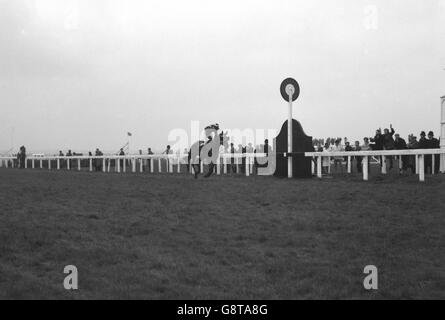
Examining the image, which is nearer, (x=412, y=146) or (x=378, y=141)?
(x=378, y=141)

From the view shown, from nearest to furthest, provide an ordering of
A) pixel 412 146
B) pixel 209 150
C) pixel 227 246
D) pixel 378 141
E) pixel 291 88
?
1. pixel 227 246
2. pixel 291 88
3. pixel 209 150
4. pixel 378 141
5. pixel 412 146

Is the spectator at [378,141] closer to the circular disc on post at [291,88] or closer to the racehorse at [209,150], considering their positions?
the circular disc on post at [291,88]

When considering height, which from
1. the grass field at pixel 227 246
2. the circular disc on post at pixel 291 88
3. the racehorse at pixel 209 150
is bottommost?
the grass field at pixel 227 246

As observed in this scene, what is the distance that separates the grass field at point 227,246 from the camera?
4910 mm

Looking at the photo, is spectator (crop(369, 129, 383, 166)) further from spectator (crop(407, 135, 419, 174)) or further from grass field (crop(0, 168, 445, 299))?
grass field (crop(0, 168, 445, 299))

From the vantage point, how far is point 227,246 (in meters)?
6.58

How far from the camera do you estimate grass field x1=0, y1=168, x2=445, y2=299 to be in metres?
4.91

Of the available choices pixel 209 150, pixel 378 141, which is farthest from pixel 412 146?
pixel 209 150

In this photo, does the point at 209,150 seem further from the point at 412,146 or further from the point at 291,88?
the point at 412,146

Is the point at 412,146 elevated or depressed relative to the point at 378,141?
depressed


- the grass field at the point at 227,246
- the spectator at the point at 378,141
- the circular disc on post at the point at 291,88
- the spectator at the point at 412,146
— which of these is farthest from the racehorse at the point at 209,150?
the grass field at the point at 227,246

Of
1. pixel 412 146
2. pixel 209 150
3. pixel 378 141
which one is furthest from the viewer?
pixel 412 146
